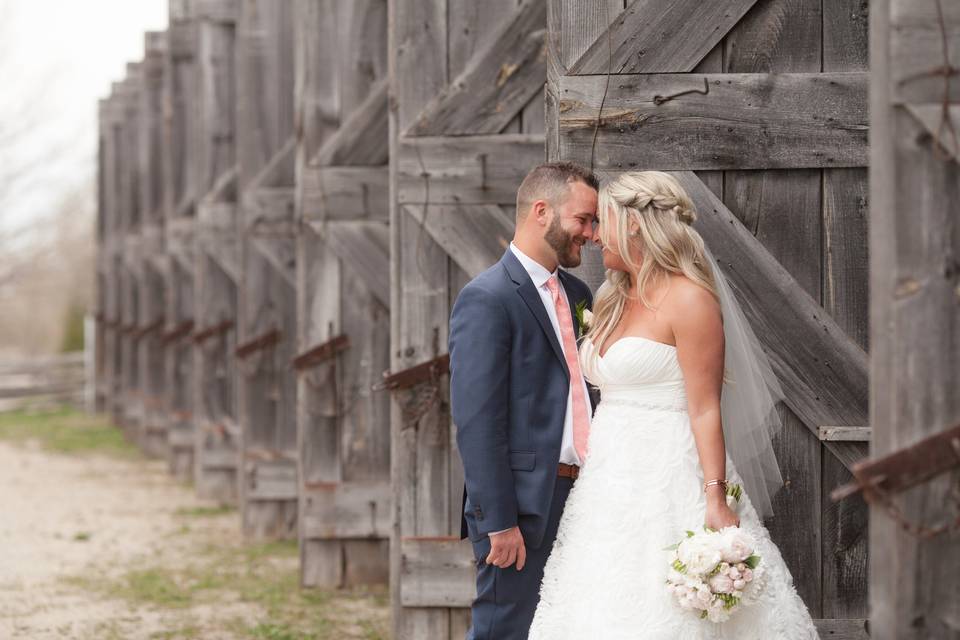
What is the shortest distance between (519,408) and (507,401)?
0.14ft

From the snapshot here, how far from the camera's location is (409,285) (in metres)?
6.34

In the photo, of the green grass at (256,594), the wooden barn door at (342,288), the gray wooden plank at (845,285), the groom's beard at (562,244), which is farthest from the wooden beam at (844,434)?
the wooden barn door at (342,288)

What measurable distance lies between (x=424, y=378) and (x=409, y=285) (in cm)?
41

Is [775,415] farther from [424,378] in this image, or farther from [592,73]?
[424,378]

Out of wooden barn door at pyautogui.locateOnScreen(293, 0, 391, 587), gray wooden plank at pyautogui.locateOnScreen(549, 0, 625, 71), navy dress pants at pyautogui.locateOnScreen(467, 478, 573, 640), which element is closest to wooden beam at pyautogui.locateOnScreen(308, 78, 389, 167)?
wooden barn door at pyautogui.locateOnScreen(293, 0, 391, 587)

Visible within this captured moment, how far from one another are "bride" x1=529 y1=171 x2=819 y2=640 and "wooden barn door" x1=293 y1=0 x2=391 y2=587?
387 cm

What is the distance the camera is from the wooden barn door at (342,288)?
8.19 m

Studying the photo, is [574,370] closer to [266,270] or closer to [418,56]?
[418,56]

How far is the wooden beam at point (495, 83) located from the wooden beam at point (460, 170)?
0.07 meters

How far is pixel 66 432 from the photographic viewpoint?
2312cm

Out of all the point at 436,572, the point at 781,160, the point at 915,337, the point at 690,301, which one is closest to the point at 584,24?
the point at 781,160

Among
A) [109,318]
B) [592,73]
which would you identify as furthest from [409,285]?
[109,318]

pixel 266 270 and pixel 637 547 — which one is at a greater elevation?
pixel 266 270

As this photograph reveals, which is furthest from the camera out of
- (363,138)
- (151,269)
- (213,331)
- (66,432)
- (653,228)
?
(66,432)
